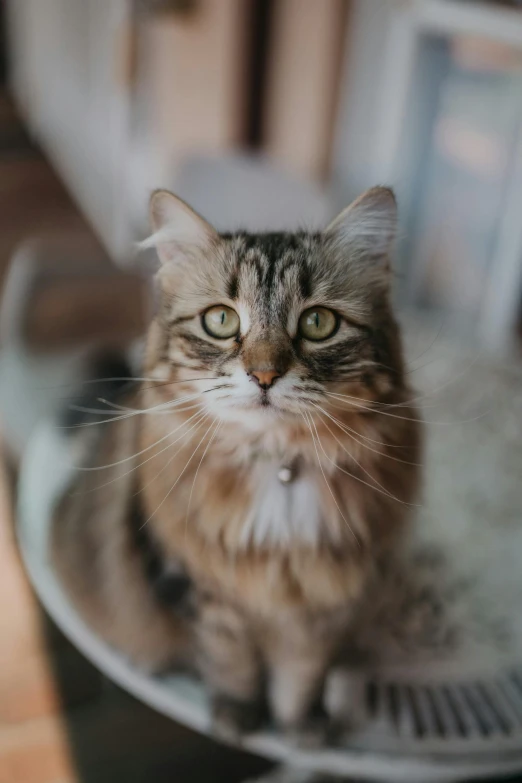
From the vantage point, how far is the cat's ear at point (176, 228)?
1.88ft

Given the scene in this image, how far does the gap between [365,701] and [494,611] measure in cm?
23

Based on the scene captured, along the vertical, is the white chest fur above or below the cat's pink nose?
below

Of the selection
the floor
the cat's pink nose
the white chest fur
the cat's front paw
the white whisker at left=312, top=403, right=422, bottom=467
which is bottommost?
the floor

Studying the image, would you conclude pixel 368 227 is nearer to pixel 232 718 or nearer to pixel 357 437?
pixel 357 437

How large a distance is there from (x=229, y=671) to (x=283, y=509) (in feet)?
0.80

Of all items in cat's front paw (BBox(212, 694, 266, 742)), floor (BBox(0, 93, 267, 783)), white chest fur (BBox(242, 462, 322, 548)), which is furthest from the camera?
floor (BBox(0, 93, 267, 783))

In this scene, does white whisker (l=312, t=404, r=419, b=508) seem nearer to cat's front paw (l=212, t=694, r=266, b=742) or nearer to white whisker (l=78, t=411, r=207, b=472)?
white whisker (l=78, t=411, r=207, b=472)

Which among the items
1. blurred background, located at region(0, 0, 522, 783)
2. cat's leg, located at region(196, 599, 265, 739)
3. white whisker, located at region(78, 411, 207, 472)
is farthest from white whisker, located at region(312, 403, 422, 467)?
blurred background, located at region(0, 0, 522, 783)

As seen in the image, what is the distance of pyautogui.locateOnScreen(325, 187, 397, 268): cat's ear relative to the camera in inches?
21.9

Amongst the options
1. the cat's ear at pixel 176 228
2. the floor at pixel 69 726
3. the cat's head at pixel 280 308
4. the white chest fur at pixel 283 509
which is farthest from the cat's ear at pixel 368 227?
the floor at pixel 69 726

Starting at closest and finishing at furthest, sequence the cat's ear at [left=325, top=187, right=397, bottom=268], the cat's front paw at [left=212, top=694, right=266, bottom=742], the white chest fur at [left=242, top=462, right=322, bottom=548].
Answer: the cat's ear at [left=325, top=187, right=397, bottom=268]
the white chest fur at [left=242, top=462, right=322, bottom=548]
the cat's front paw at [left=212, top=694, right=266, bottom=742]

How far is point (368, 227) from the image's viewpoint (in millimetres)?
579

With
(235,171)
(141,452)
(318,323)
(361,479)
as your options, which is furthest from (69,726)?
→ (235,171)

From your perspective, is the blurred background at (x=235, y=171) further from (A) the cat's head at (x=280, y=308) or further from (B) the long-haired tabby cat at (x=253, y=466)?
(A) the cat's head at (x=280, y=308)
